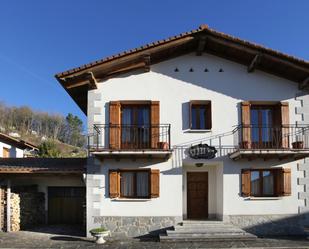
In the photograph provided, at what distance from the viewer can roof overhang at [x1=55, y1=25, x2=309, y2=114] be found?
13.6 meters

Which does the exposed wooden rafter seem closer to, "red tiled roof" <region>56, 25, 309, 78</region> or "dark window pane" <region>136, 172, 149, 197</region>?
"red tiled roof" <region>56, 25, 309, 78</region>

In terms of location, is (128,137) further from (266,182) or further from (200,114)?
(266,182)

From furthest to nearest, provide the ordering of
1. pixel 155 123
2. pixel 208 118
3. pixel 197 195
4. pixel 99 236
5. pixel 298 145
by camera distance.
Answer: pixel 197 195
pixel 208 118
pixel 155 123
pixel 298 145
pixel 99 236

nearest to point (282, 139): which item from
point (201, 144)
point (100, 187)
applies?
point (201, 144)

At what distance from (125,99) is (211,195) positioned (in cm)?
539

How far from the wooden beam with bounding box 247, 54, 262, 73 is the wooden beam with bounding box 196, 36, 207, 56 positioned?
201cm

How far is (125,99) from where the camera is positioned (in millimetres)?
14133

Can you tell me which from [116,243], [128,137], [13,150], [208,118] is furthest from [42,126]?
[116,243]

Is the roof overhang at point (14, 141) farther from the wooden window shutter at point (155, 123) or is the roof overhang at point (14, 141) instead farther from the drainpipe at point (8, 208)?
the wooden window shutter at point (155, 123)

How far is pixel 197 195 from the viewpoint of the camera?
15008 millimetres

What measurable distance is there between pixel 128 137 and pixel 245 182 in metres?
4.90

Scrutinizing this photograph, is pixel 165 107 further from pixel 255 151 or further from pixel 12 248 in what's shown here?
pixel 12 248

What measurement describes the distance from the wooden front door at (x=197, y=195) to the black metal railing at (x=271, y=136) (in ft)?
7.40

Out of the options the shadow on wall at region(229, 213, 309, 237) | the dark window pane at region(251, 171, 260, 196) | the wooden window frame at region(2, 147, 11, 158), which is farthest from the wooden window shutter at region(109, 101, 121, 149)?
the wooden window frame at region(2, 147, 11, 158)
